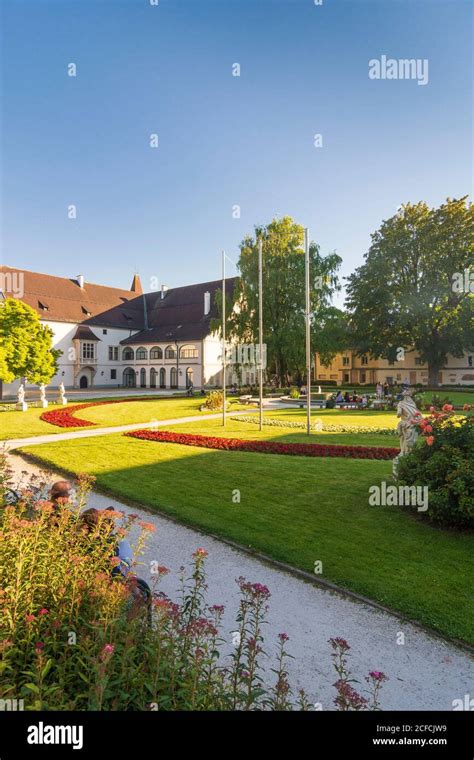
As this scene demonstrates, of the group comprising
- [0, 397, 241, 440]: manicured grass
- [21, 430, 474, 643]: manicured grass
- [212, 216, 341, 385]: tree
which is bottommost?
[21, 430, 474, 643]: manicured grass

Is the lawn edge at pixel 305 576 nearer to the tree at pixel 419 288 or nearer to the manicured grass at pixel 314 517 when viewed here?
the manicured grass at pixel 314 517

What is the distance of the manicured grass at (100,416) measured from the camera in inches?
750

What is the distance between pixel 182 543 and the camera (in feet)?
23.2

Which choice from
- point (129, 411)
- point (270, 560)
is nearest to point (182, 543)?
point (270, 560)

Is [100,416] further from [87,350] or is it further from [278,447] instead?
[87,350]

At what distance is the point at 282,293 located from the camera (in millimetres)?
39812

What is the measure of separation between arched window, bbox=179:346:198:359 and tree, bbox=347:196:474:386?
20456 millimetres

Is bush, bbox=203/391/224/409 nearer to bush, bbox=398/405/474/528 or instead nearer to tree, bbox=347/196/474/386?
bush, bbox=398/405/474/528

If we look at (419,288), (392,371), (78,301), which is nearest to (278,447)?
(419,288)

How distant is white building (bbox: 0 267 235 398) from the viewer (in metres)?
54.9

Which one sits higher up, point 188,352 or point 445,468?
point 188,352

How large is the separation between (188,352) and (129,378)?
42.5 ft

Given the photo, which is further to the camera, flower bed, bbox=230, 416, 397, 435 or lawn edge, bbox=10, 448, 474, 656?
flower bed, bbox=230, 416, 397, 435

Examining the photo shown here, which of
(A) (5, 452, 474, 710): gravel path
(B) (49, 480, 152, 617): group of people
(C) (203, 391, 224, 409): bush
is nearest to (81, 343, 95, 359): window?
(C) (203, 391, 224, 409): bush
